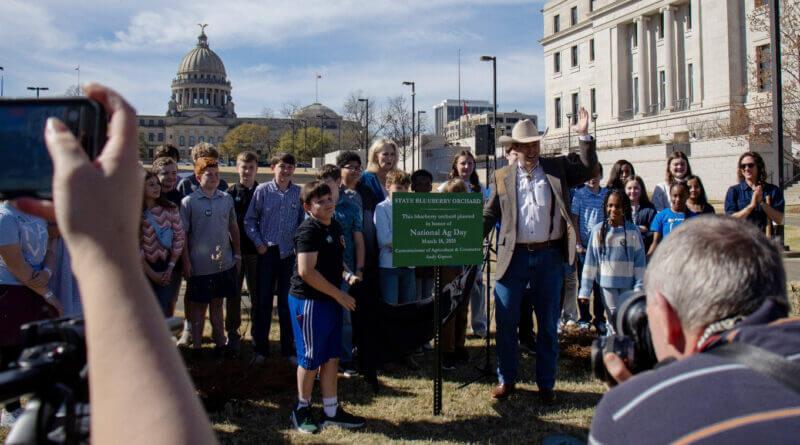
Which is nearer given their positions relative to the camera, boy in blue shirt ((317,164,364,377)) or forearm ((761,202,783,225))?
boy in blue shirt ((317,164,364,377))

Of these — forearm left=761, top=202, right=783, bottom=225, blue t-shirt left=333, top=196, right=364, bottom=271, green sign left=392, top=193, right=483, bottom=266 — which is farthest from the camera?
forearm left=761, top=202, right=783, bottom=225

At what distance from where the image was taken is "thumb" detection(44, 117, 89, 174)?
0.78 m

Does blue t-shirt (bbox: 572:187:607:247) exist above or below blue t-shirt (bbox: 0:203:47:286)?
above

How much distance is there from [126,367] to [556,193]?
15.2ft

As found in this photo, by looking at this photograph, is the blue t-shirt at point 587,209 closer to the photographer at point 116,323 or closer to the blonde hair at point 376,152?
the blonde hair at point 376,152

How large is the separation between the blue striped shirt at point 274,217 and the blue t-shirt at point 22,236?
2.26 m

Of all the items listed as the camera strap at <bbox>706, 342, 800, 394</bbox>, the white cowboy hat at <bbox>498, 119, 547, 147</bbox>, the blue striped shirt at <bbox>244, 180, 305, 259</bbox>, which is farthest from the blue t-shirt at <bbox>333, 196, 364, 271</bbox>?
the camera strap at <bbox>706, 342, 800, 394</bbox>

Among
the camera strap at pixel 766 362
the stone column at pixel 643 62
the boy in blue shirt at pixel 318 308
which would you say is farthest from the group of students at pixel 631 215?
the stone column at pixel 643 62

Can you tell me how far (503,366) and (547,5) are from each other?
217 ft

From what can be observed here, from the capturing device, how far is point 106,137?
978 mm

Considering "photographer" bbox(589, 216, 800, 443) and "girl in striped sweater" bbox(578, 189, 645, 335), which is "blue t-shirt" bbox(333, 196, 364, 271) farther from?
"photographer" bbox(589, 216, 800, 443)

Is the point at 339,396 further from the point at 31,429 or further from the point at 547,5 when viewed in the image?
the point at 547,5

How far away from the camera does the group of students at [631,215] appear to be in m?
5.99

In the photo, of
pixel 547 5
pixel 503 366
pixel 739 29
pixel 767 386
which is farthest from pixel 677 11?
pixel 767 386
